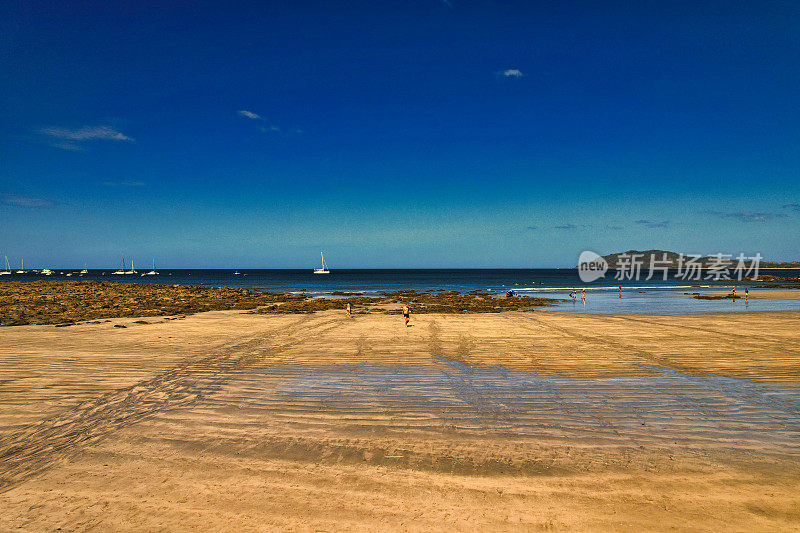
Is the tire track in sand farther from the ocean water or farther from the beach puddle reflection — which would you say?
the ocean water

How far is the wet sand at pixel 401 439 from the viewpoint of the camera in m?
4.82

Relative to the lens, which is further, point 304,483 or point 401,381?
point 401,381

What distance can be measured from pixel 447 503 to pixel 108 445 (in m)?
5.69

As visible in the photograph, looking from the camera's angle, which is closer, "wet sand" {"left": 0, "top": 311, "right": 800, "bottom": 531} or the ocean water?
"wet sand" {"left": 0, "top": 311, "right": 800, "bottom": 531}

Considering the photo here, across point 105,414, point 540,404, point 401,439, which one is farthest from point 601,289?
point 105,414

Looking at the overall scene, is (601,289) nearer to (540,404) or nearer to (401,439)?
(540,404)

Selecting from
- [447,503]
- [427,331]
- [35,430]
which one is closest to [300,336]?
[427,331]

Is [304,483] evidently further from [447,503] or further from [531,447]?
[531,447]

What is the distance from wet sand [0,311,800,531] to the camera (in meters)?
A: 4.82

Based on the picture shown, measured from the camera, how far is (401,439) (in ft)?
22.5

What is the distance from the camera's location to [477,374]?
37.6 ft

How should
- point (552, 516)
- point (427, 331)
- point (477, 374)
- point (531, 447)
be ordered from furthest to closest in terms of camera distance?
point (427, 331)
point (477, 374)
point (531, 447)
point (552, 516)

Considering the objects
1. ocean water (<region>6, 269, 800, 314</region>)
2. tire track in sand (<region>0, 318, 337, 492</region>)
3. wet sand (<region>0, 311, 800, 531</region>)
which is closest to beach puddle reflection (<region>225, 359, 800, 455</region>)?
wet sand (<region>0, 311, 800, 531</region>)

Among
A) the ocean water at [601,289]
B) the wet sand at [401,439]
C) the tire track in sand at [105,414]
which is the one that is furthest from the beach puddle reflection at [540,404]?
the ocean water at [601,289]
